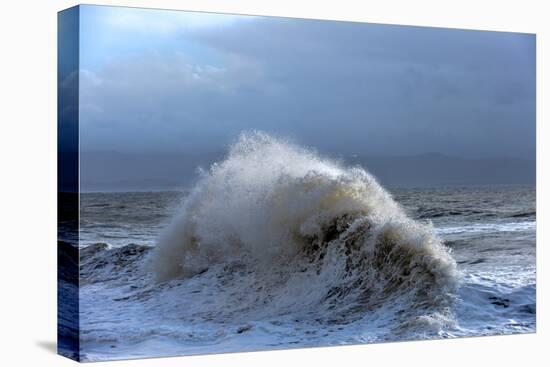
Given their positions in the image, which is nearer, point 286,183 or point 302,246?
point 302,246

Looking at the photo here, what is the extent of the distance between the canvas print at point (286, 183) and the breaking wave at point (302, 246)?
19 mm

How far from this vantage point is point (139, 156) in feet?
31.1

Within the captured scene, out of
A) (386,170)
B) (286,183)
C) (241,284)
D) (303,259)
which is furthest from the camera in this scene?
(286,183)

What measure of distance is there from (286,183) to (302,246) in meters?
0.65

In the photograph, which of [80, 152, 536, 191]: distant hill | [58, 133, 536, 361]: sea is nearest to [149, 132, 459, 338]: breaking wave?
[58, 133, 536, 361]: sea

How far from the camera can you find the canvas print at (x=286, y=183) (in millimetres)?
8734

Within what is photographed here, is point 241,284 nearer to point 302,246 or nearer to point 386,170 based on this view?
point 302,246

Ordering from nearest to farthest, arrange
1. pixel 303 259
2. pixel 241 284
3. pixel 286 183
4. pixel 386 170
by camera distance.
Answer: pixel 241 284, pixel 303 259, pixel 386 170, pixel 286 183

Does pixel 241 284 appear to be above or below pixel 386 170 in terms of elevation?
below

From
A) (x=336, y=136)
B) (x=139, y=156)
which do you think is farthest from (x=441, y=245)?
(x=139, y=156)

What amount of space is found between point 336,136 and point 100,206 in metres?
2.31

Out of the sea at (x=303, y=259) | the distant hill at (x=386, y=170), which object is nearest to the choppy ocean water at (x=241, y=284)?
the sea at (x=303, y=259)

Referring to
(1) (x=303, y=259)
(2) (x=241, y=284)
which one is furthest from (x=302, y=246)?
(2) (x=241, y=284)

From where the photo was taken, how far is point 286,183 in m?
10.3
